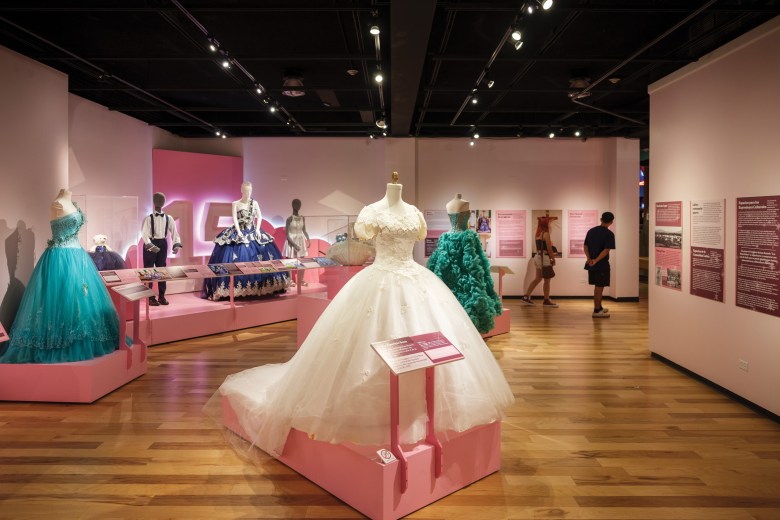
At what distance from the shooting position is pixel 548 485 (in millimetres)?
3133

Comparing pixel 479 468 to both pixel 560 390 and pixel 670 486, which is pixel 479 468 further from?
pixel 560 390

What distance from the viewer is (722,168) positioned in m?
4.79

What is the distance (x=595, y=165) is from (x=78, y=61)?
927 cm

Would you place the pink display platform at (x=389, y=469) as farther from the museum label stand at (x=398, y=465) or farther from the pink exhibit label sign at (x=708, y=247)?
the pink exhibit label sign at (x=708, y=247)

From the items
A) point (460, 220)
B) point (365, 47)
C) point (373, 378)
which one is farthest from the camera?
point (460, 220)

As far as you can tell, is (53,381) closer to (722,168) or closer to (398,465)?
(398,465)

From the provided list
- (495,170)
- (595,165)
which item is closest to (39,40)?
(495,170)

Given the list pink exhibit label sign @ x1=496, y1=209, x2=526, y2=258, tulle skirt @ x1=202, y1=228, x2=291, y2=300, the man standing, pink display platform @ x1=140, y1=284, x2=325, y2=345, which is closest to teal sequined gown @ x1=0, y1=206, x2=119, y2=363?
pink display platform @ x1=140, y1=284, x2=325, y2=345

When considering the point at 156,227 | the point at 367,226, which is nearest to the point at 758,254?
the point at 367,226

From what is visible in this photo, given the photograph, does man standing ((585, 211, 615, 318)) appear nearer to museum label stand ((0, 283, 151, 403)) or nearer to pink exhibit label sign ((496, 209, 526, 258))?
pink exhibit label sign ((496, 209, 526, 258))

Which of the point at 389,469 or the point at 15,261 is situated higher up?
the point at 15,261

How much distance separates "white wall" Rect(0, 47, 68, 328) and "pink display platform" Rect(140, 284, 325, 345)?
1.57 metres

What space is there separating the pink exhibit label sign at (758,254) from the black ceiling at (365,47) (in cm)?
160

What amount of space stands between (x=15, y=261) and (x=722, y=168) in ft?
23.2
